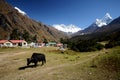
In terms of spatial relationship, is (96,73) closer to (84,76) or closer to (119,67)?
(84,76)

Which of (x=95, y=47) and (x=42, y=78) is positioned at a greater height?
(x=95, y=47)

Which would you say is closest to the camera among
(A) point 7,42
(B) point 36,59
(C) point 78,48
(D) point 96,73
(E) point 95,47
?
(D) point 96,73

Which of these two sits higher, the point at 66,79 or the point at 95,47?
the point at 95,47

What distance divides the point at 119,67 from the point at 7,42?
12041 cm

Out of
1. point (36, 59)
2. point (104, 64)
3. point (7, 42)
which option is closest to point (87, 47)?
point (36, 59)

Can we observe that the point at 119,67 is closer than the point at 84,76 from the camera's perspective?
No

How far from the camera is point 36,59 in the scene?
2919cm

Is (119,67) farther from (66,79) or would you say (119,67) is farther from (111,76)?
(66,79)

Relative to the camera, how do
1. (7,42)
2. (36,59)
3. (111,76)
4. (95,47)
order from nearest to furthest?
(111,76), (36,59), (95,47), (7,42)

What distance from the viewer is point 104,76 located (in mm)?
18047

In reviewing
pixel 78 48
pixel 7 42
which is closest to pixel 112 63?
pixel 78 48

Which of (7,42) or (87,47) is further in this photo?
(7,42)

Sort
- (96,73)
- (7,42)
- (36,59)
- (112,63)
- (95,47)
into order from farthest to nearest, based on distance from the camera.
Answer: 1. (7,42)
2. (95,47)
3. (36,59)
4. (112,63)
5. (96,73)

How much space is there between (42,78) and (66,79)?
286 centimetres
